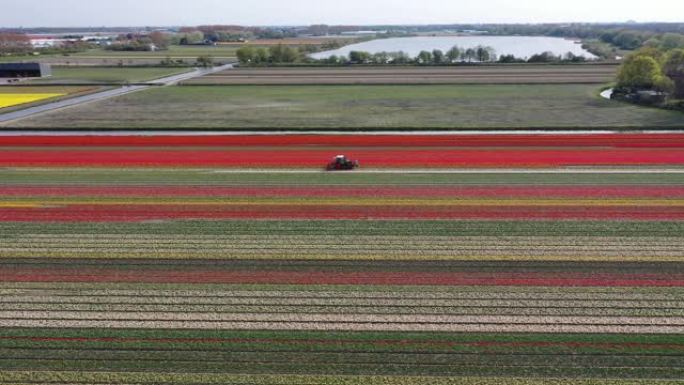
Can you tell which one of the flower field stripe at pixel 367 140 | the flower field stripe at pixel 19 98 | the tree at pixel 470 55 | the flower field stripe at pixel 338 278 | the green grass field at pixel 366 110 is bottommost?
the tree at pixel 470 55

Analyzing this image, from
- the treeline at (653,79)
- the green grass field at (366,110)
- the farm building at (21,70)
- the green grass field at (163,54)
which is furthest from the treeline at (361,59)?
the treeline at (653,79)

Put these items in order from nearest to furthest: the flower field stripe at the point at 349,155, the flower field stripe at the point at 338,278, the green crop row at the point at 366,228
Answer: the flower field stripe at the point at 338,278 < the green crop row at the point at 366,228 < the flower field stripe at the point at 349,155

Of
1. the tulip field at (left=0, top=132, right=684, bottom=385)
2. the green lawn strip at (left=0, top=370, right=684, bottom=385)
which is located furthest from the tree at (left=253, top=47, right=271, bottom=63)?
the green lawn strip at (left=0, top=370, right=684, bottom=385)

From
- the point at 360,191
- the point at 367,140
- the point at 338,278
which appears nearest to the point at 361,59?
the point at 367,140

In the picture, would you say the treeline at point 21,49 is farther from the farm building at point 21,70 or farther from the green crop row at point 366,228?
the green crop row at point 366,228

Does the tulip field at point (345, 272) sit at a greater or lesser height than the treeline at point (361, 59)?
greater

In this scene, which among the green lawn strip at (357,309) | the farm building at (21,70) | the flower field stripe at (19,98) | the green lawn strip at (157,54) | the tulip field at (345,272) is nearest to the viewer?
the tulip field at (345,272)

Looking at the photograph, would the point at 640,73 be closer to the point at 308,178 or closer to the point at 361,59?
the point at 308,178
